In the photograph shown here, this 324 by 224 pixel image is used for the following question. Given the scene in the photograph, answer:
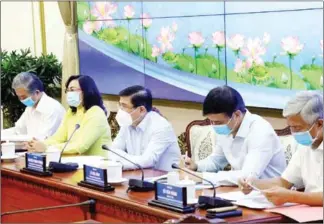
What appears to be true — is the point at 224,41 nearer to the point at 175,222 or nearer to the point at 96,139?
the point at 96,139

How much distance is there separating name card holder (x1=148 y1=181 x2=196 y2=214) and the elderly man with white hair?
1.13 ft

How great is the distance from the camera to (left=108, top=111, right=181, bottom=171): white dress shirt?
4043 mm

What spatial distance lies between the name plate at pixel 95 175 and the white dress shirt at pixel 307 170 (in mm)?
870

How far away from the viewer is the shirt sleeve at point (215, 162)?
3854 millimetres

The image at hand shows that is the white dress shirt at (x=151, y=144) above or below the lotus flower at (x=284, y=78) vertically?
below

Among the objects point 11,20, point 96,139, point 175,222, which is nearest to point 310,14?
point 96,139

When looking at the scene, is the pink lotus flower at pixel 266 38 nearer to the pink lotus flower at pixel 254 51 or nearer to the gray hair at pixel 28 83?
the pink lotus flower at pixel 254 51

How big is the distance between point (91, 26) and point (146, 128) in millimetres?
2683

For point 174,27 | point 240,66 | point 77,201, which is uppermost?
point 174,27

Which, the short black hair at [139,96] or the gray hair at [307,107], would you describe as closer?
the gray hair at [307,107]

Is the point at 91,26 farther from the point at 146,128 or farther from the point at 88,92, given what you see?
the point at 146,128

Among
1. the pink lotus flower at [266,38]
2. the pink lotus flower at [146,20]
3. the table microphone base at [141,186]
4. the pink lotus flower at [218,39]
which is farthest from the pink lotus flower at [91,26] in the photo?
the table microphone base at [141,186]

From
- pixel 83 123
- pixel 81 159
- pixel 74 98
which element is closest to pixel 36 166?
pixel 81 159

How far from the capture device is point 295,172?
3.18 metres
